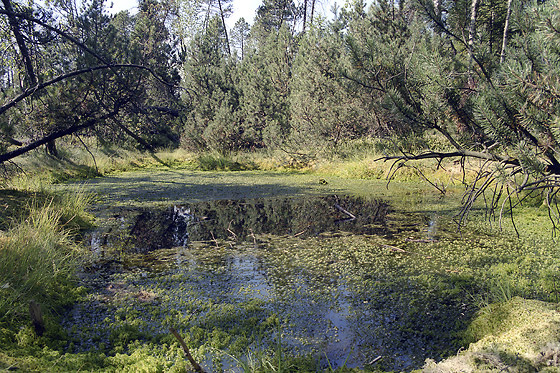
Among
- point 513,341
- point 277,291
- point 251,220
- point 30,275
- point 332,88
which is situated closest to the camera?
point 513,341

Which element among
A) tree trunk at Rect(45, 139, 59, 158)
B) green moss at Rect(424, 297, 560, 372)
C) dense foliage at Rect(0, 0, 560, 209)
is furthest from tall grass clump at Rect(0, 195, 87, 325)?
tree trunk at Rect(45, 139, 59, 158)

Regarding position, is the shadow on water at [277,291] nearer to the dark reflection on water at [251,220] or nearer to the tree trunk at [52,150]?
the dark reflection on water at [251,220]

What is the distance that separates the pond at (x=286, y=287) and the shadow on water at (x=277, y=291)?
0.03ft

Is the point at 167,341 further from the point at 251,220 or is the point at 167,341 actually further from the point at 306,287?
the point at 251,220

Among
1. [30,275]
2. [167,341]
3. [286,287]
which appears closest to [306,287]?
[286,287]

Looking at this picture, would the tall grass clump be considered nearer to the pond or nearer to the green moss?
the pond

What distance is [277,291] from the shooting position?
3.06 m

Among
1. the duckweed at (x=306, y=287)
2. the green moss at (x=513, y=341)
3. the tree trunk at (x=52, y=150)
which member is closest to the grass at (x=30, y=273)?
the duckweed at (x=306, y=287)

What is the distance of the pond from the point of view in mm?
2279

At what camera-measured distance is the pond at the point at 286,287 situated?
89.7 inches

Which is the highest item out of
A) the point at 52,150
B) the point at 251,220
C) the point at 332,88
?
the point at 332,88

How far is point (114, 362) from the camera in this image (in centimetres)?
204

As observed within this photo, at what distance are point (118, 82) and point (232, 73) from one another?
10.7m

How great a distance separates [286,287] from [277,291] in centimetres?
10
